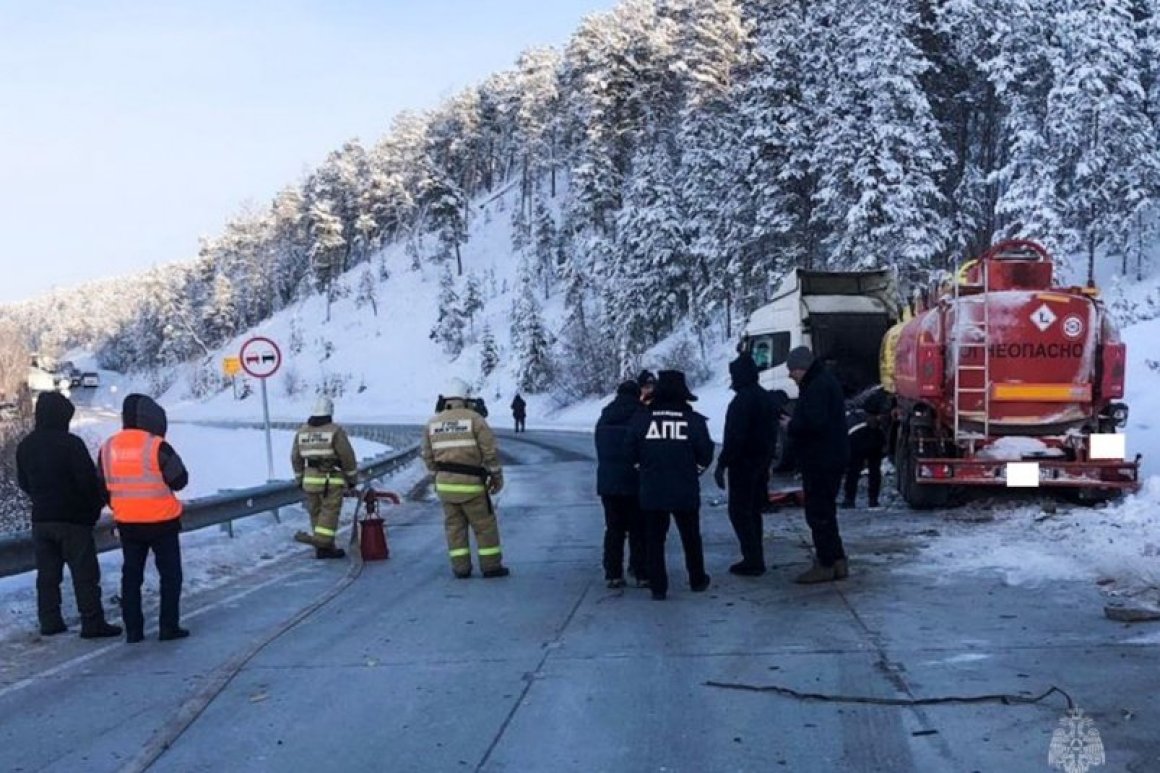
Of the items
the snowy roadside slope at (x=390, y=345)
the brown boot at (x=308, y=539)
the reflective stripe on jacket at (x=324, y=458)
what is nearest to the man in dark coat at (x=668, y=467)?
the reflective stripe on jacket at (x=324, y=458)

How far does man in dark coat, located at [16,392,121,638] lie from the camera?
809 cm

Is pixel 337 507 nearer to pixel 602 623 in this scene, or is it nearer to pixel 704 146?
pixel 602 623

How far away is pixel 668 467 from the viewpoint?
8781mm

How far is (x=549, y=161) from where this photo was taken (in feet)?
320

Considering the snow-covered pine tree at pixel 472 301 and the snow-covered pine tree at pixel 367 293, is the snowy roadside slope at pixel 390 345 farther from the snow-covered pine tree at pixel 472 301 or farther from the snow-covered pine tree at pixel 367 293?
the snow-covered pine tree at pixel 472 301

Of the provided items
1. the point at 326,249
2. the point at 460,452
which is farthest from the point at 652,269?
the point at 326,249

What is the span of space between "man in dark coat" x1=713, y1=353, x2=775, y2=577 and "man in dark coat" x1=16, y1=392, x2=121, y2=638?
508 centimetres

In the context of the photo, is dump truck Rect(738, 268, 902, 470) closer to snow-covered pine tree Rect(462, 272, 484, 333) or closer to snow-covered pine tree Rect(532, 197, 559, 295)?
snow-covered pine tree Rect(532, 197, 559, 295)

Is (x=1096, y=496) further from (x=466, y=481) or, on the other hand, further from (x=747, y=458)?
(x=466, y=481)

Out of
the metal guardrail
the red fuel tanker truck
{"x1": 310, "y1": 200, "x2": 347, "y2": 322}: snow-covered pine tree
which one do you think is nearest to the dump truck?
the red fuel tanker truck

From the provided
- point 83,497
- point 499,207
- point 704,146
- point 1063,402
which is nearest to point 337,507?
point 83,497

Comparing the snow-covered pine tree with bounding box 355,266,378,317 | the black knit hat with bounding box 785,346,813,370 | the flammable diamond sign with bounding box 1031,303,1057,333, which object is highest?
the snow-covered pine tree with bounding box 355,266,378,317

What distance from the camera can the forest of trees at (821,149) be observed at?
3572 centimetres

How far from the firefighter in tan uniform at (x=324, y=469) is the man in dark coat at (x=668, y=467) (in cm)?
400
